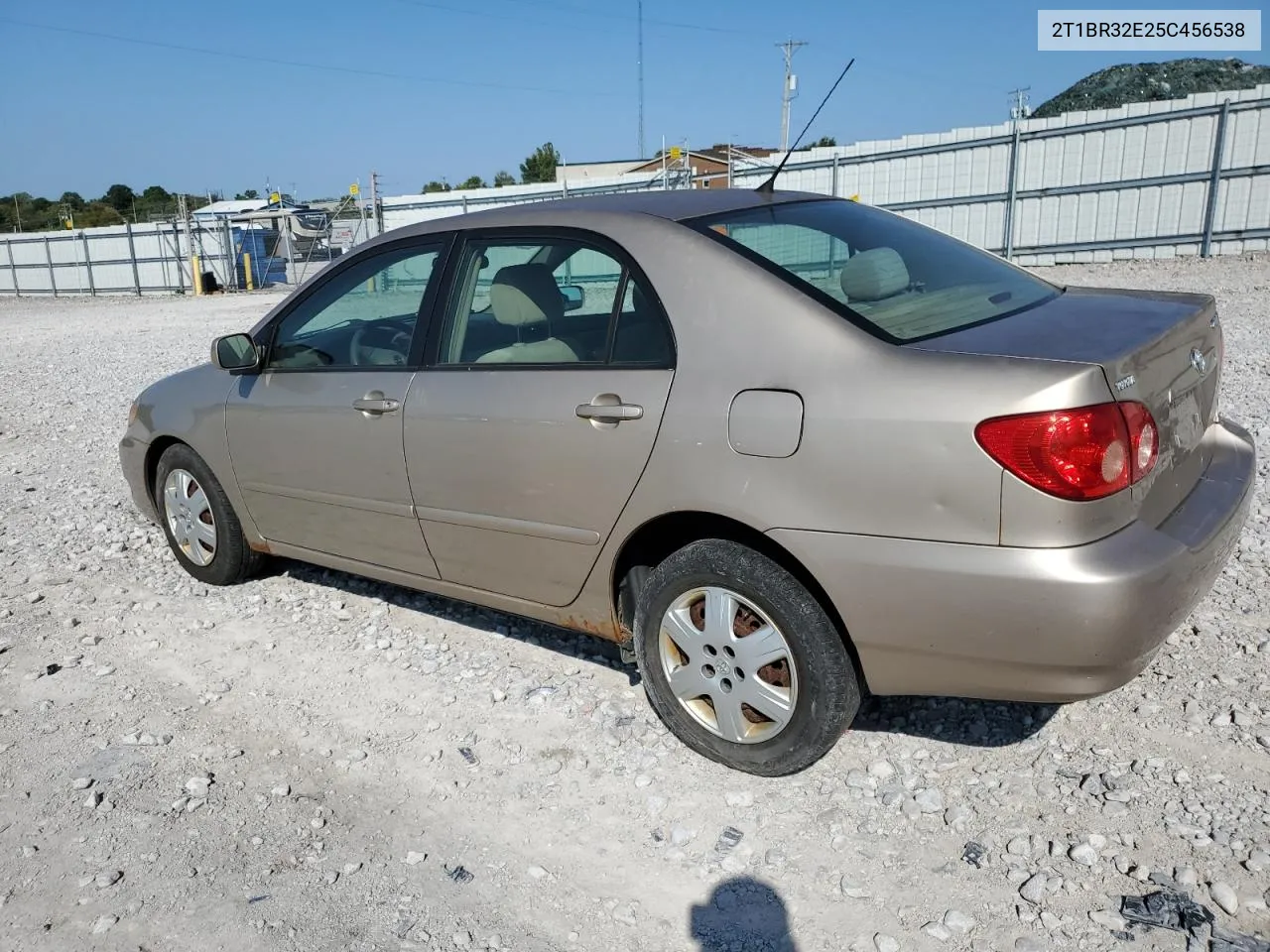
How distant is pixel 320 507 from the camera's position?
3982 mm

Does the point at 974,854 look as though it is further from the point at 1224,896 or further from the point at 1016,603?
the point at 1016,603

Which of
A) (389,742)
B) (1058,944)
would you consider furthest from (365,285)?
(1058,944)

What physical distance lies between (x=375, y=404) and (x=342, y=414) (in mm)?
215

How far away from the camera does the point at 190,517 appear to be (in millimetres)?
4680

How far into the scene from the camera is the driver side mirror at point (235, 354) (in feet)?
13.5

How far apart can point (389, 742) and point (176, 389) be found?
2294 mm

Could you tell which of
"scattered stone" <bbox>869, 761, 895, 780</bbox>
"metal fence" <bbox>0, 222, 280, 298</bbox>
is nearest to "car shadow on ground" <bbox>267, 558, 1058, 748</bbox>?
"scattered stone" <bbox>869, 761, 895, 780</bbox>

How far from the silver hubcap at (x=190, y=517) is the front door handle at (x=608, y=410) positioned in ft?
7.90

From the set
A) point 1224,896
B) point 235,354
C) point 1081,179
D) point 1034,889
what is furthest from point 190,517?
point 1081,179

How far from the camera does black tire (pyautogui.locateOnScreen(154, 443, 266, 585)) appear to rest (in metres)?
4.51

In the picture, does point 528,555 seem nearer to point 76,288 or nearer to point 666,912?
point 666,912

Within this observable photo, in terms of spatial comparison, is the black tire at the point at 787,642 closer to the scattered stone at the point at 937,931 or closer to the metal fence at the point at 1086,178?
the scattered stone at the point at 937,931

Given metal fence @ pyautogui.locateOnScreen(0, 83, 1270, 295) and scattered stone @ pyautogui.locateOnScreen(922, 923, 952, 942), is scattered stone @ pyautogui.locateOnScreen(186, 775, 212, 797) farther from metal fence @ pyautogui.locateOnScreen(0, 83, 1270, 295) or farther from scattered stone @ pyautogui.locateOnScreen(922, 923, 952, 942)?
metal fence @ pyautogui.locateOnScreen(0, 83, 1270, 295)

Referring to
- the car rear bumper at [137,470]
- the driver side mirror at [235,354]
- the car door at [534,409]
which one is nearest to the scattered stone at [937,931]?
the car door at [534,409]
